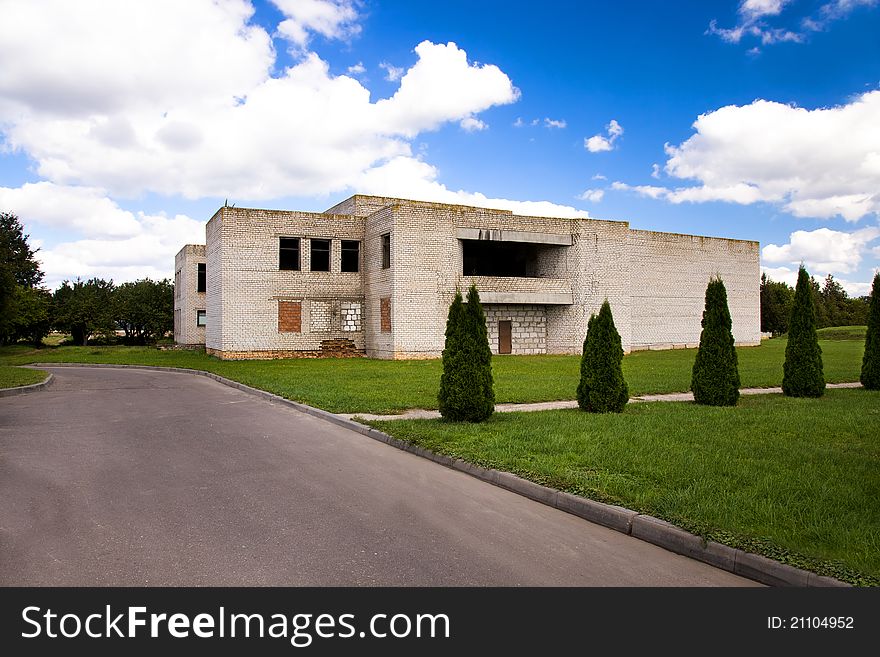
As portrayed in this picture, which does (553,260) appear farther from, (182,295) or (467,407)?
(182,295)

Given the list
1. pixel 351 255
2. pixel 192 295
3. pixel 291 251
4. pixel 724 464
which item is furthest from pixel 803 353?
pixel 192 295

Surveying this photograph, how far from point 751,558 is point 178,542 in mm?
4336

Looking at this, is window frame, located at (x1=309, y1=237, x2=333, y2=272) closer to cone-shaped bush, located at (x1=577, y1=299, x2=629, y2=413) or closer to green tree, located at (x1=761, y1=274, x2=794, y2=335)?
cone-shaped bush, located at (x1=577, y1=299, x2=629, y2=413)

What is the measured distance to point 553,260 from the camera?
112 feet

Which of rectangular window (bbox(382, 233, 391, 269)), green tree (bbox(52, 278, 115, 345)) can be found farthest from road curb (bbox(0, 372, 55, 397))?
green tree (bbox(52, 278, 115, 345))

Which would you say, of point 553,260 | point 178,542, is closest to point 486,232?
point 553,260

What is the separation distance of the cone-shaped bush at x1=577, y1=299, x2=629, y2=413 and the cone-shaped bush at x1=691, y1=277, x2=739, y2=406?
2.43 metres

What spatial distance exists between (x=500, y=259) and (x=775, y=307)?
5648cm

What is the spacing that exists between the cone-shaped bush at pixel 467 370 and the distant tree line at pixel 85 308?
49.4 meters

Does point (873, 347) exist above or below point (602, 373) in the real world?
above

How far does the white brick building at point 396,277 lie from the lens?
30.1 m

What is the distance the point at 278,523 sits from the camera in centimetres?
558

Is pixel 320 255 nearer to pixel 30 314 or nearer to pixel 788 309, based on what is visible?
pixel 30 314
